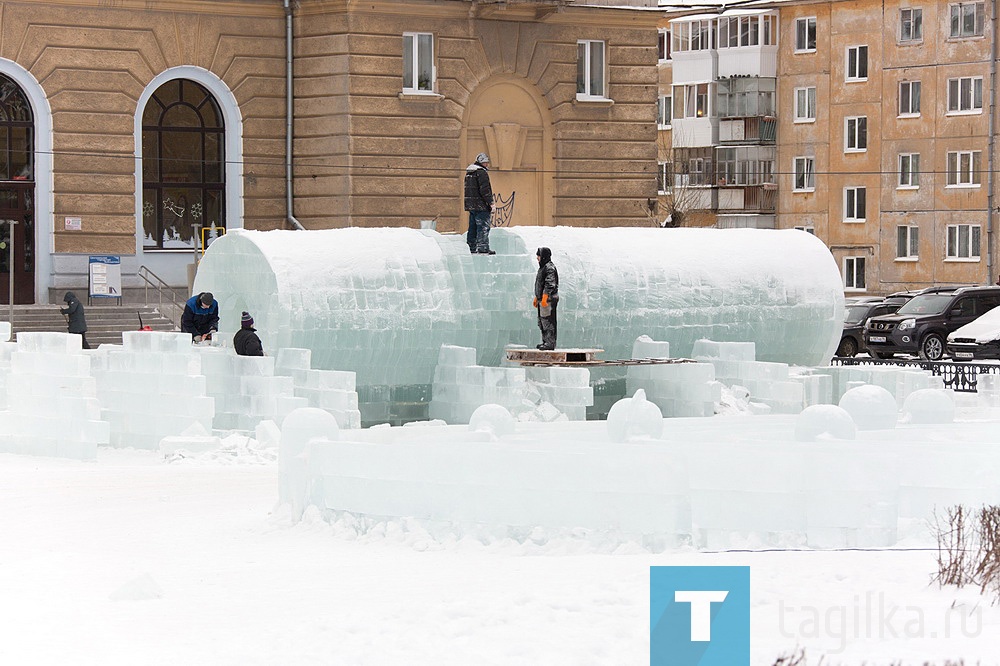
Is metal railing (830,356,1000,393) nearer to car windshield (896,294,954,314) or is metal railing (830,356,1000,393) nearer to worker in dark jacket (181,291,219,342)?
car windshield (896,294,954,314)

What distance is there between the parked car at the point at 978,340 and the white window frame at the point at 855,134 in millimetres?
25040

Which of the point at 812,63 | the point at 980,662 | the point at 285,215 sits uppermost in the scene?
the point at 812,63

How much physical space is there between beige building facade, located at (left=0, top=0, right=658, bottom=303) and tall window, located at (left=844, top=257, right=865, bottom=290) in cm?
2088

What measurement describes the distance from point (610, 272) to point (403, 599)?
46.9 ft

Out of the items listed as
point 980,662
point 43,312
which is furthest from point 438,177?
point 980,662

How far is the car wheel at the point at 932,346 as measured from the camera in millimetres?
38906

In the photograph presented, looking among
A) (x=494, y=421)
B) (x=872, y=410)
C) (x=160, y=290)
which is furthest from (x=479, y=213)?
(x=160, y=290)

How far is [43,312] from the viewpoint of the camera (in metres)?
34.5

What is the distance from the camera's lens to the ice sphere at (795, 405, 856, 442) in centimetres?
1502

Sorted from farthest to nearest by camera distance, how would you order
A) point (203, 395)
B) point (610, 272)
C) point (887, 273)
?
point (887, 273)
point (610, 272)
point (203, 395)

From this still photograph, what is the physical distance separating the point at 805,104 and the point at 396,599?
54.5 m

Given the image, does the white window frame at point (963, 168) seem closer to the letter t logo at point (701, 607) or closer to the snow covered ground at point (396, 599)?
the snow covered ground at point (396, 599)

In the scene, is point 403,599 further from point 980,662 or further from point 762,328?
point 762,328

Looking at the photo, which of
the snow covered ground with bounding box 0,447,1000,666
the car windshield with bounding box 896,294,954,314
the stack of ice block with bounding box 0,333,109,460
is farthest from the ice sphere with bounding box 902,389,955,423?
the car windshield with bounding box 896,294,954,314
